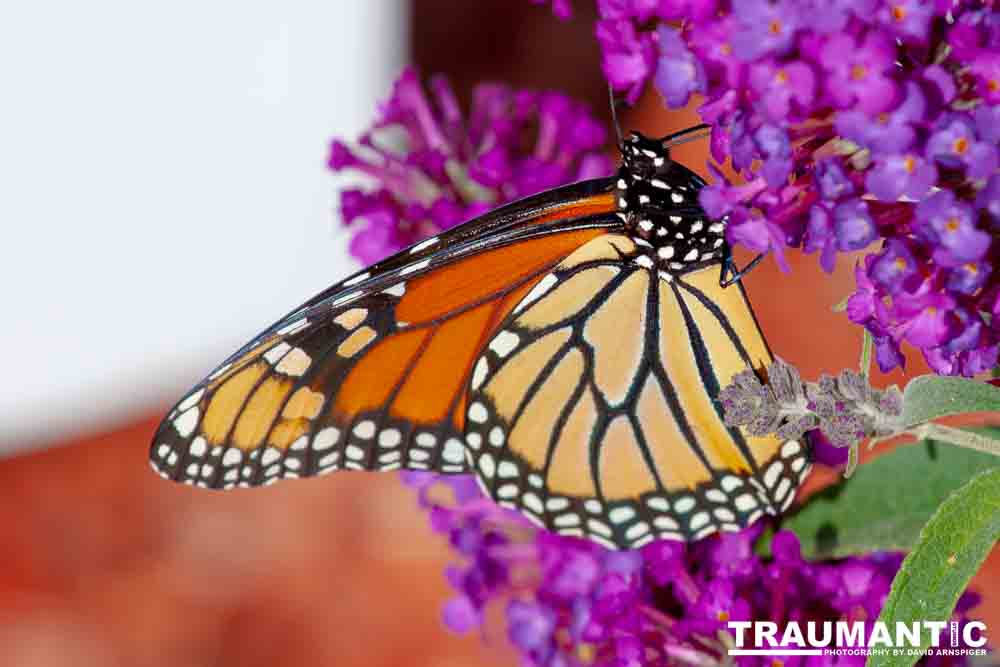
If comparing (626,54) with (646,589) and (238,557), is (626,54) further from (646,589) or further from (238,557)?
(238,557)

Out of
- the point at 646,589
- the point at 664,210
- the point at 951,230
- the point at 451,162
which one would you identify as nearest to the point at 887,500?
the point at 646,589

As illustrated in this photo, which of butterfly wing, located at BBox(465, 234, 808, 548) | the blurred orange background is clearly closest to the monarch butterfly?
butterfly wing, located at BBox(465, 234, 808, 548)

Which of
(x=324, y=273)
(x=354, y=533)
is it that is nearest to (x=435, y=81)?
(x=354, y=533)

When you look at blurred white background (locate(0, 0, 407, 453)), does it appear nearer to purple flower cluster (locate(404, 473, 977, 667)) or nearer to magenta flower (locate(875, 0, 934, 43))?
purple flower cluster (locate(404, 473, 977, 667))

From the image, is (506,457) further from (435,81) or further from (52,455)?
(52,455)

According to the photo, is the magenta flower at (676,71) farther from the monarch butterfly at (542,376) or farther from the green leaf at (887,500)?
the green leaf at (887,500)

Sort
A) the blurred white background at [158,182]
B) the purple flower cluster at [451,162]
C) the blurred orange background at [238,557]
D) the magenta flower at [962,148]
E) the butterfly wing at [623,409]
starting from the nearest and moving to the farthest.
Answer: the magenta flower at [962,148], the butterfly wing at [623,409], the purple flower cluster at [451,162], the blurred orange background at [238,557], the blurred white background at [158,182]

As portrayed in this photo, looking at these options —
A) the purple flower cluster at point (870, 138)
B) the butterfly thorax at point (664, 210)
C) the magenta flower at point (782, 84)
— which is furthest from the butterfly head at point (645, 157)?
the magenta flower at point (782, 84)

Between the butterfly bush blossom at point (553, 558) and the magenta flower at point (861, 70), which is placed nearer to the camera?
the magenta flower at point (861, 70)
